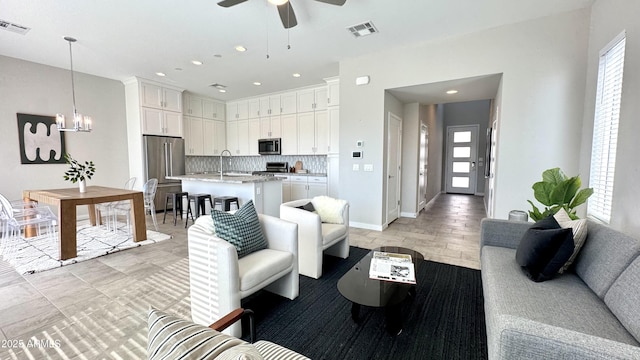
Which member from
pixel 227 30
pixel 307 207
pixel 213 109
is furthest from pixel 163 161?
pixel 307 207

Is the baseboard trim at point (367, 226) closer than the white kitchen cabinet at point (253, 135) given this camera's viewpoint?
Yes

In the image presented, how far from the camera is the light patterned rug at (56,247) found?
10.3ft

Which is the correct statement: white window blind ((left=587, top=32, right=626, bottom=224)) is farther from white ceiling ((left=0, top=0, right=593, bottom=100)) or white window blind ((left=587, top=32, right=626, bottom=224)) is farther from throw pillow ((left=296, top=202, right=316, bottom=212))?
throw pillow ((left=296, top=202, right=316, bottom=212))

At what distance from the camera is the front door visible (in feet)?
31.1

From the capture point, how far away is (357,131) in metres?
4.61

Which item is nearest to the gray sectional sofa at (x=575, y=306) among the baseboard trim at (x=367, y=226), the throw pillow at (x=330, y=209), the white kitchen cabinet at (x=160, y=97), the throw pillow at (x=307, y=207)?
the throw pillow at (x=330, y=209)

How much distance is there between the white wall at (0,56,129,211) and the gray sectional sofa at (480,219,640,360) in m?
6.80

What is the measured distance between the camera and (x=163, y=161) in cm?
607

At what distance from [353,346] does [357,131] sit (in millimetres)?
3465

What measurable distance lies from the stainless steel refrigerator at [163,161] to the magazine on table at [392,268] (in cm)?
548

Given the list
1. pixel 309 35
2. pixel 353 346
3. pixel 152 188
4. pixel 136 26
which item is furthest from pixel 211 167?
pixel 353 346

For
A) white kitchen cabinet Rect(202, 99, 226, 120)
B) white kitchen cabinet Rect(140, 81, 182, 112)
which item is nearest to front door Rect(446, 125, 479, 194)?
white kitchen cabinet Rect(202, 99, 226, 120)

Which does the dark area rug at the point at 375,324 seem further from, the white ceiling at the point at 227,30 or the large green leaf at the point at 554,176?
the white ceiling at the point at 227,30

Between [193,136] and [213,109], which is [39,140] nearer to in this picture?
[193,136]
